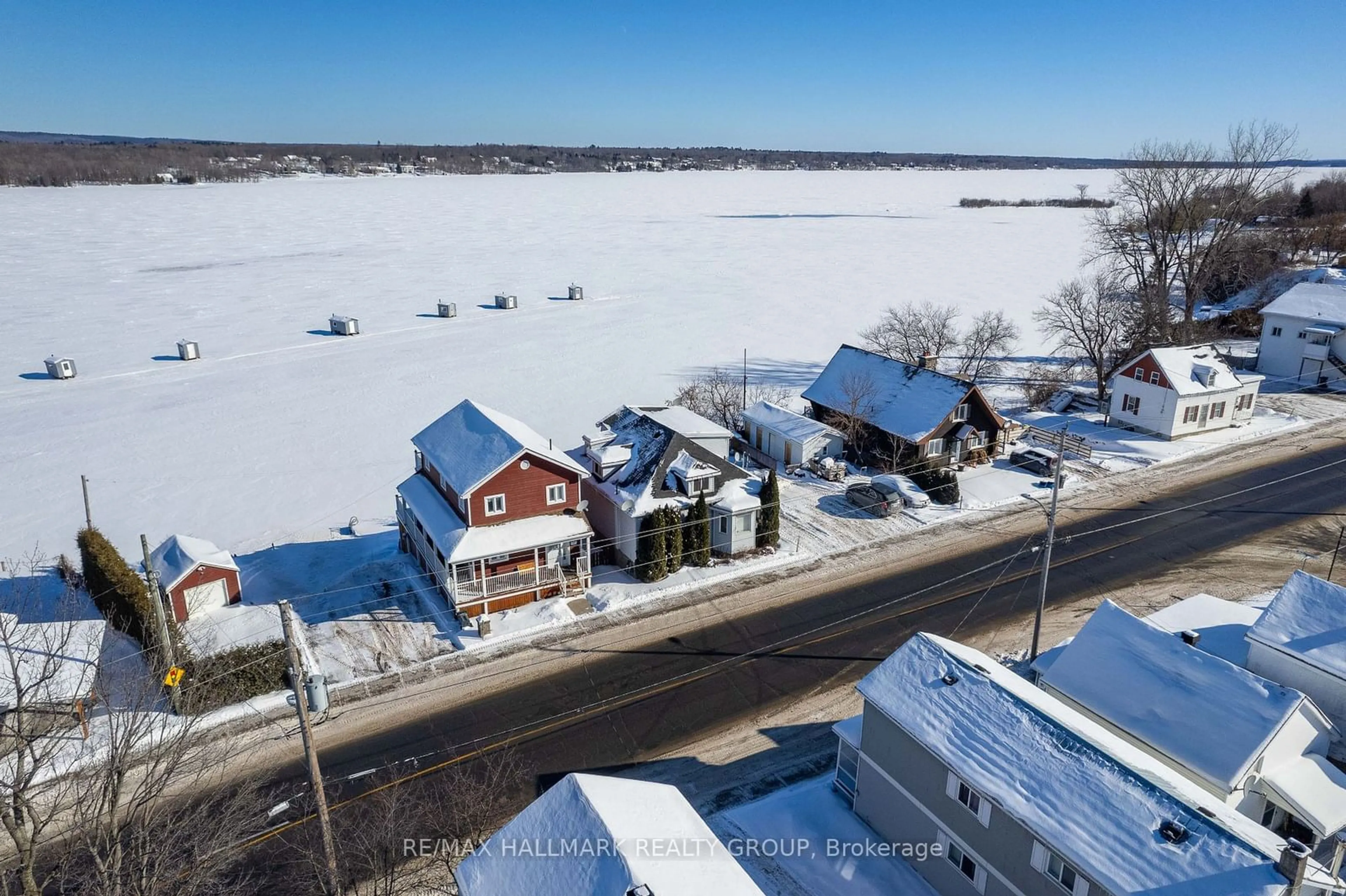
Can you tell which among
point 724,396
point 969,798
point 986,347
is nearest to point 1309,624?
point 969,798

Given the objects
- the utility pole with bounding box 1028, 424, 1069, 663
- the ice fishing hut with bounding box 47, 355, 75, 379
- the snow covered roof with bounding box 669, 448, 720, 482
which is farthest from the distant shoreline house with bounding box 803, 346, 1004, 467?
the ice fishing hut with bounding box 47, 355, 75, 379

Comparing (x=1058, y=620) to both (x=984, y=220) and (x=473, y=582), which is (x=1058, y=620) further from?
(x=984, y=220)

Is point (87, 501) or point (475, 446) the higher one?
point (475, 446)

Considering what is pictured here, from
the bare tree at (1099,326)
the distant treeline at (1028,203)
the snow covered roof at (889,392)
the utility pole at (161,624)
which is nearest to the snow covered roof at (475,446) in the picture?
the utility pole at (161,624)

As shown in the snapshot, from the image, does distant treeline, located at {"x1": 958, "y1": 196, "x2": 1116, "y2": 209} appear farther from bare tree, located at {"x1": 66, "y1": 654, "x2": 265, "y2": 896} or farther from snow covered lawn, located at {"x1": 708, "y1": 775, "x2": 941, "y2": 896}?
bare tree, located at {"x1": 66, "y1": 654, "x2": 265, "y2": 896}

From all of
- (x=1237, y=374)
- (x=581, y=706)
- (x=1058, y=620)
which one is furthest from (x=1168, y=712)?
(x=1237, y=374)

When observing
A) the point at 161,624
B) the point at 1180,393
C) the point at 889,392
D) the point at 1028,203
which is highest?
the point at 1028,203

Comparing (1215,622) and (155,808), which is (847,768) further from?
(1215,622)
